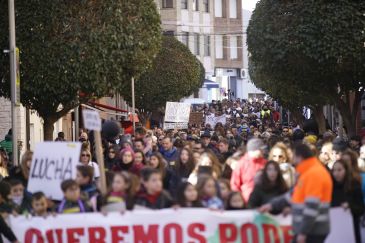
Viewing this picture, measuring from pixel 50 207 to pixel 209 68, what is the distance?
69679 millimetres

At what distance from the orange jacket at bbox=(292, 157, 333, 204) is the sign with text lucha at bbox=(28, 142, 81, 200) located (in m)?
3.41

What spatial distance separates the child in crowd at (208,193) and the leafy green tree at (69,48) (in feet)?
40.1

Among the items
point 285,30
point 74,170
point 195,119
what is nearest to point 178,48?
point 195,119

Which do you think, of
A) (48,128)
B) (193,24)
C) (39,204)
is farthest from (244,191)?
(193,24)

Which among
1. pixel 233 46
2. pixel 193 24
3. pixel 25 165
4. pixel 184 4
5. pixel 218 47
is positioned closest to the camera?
pixel 25 165

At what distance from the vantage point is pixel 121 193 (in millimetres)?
12727

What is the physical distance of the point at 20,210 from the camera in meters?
13.4

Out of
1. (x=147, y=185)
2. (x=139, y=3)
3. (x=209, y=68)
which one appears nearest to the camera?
(x=147, y=185)

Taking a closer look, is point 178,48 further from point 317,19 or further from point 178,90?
point 317,19

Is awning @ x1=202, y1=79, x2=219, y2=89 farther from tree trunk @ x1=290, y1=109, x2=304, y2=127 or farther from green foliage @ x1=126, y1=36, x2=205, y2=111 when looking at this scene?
tree trunk @ x1=290, y1=109, x2=304, y2=127

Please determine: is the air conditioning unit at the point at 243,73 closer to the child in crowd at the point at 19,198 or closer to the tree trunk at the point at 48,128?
the tree trunk at the point at 48,128

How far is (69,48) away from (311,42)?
6.14 m

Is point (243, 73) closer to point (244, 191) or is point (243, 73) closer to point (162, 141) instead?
point (162, 141)

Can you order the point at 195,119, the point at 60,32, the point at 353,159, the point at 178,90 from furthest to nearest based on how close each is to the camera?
1. the point at 178,90
2. the point at 195,119
3. the point at 60,32
4. the point at 353,159
